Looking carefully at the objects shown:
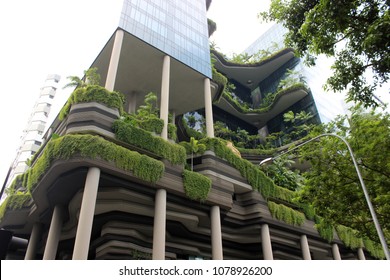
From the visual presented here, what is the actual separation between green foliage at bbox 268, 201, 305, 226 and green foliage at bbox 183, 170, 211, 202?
5947mm

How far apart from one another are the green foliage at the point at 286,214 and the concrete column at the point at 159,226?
8.81 m

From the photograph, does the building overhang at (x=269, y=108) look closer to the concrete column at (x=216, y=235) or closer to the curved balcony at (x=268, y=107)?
the curved balcony at (x=268, y=107)

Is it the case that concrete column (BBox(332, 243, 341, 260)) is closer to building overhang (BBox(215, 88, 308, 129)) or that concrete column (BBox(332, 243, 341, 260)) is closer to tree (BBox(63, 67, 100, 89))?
tree (BBox(63, 67, 100, 89))

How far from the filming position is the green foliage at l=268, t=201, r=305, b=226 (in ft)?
67.5

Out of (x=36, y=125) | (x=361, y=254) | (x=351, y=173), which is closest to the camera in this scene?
(x=351, y=173)

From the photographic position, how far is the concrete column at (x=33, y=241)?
59.4 feet

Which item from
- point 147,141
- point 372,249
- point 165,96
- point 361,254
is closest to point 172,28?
point 165,96

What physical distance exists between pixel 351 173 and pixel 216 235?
25.1 ft

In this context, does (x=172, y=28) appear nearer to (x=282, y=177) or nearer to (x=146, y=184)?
(x=146, y=184)

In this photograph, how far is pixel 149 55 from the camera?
21359mm

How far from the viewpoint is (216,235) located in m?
16.6

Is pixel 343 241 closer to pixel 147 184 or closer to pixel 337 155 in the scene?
pixel 337 155

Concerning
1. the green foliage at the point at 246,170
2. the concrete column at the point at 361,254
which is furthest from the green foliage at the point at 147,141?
the concrete column at the point at 361,254
